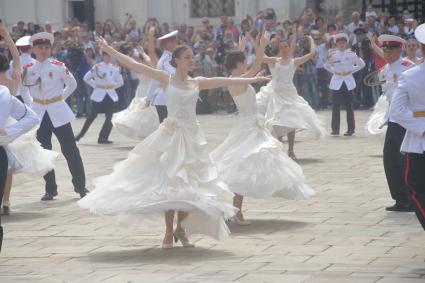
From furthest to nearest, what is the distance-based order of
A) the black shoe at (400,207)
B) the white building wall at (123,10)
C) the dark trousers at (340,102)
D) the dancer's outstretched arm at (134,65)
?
1. the white building wall at (123,10)
2. the dark trousers at (340,102)
3. the black shoe at (400,207)
4. the dancer's outstretched arm at (134,65)

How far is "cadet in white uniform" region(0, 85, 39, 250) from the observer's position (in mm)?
9312

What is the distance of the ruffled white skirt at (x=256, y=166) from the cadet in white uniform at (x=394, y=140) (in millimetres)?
997

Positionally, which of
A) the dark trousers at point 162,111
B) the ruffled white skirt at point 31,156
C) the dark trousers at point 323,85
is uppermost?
the ruffled white skirt at point 31,156

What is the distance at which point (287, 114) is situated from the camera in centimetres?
1711

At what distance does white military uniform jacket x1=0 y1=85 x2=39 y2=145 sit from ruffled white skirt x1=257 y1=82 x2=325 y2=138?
7.74m

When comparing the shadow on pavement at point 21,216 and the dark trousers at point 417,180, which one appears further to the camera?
the shadow on pavement at point 21,216

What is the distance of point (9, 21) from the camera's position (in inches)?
1372

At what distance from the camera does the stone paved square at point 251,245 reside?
8.92 meters

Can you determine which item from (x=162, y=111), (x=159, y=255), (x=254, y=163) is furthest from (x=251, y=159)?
(x=162, y=111)

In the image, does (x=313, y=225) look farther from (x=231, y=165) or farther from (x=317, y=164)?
(x=317, y=164)

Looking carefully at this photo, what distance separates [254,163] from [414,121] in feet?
8.77

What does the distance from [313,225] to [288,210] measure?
110 centimetres

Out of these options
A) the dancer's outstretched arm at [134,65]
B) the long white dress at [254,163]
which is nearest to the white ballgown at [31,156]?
the long white dress at [254,163]

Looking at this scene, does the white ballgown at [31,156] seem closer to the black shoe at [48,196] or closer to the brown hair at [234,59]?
the black shoe at [48,196]
